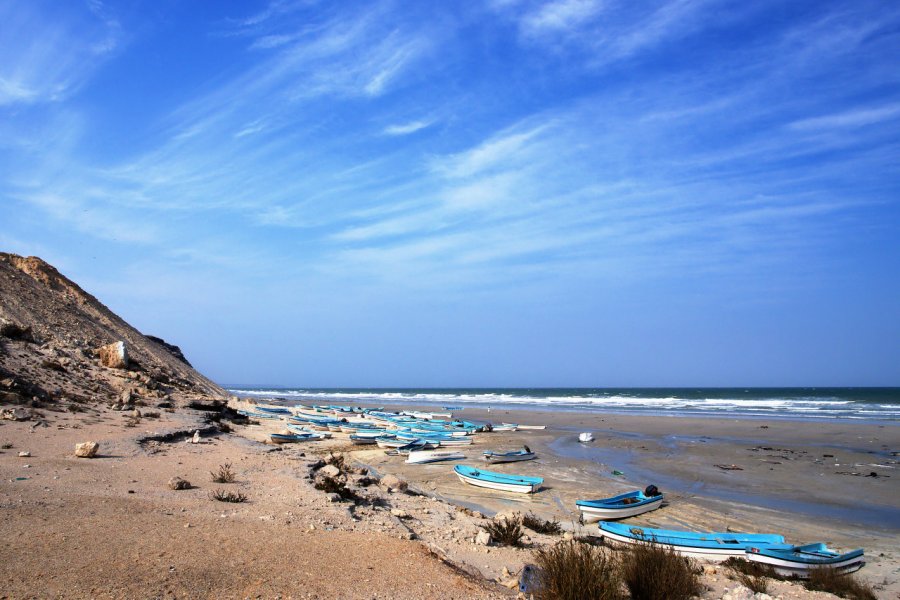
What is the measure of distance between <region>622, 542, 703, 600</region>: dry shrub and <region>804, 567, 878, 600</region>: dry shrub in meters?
2.88

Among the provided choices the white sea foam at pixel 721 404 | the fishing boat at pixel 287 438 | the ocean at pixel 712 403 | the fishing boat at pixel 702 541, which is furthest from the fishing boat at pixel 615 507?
the white sea foam at pixel 721 404

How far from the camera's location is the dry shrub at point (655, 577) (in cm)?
609

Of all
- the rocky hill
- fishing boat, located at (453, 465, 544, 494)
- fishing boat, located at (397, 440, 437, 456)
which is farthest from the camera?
fishing boat, located at (397, 440, 437, 456)

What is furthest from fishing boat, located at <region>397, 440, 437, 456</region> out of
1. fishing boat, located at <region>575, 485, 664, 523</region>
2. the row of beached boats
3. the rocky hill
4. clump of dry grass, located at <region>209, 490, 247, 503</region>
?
clump of dry grass, located at <region>209, 490, 247, 503</region>

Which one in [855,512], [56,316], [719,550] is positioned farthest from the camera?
[56,316]

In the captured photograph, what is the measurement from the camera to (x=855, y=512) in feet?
42.3

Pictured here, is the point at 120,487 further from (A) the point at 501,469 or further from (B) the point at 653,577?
(A) the point at 501,469

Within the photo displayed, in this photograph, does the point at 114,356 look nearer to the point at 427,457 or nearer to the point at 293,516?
the point at 427,457

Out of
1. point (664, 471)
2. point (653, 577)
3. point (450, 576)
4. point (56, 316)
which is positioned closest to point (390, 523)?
point (450, 576)

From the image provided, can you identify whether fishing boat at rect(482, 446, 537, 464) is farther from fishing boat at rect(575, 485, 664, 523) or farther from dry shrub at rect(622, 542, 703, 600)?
dry shrub at rect(622, 542, 703, 600)

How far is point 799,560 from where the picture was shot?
839 cm

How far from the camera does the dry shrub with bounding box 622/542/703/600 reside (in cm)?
609

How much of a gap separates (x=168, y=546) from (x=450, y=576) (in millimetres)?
3090

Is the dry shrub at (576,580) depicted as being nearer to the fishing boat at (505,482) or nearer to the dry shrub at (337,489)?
the dry shrub at (337,489)
